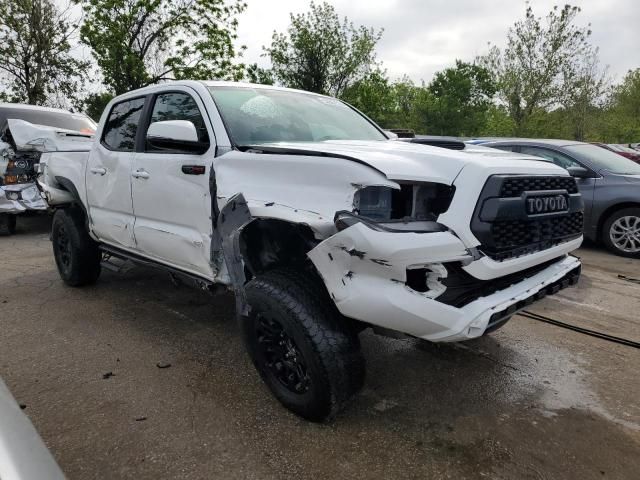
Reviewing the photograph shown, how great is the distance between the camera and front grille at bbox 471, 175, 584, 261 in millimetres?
2227

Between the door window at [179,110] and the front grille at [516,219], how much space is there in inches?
70.7

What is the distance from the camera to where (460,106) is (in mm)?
37219

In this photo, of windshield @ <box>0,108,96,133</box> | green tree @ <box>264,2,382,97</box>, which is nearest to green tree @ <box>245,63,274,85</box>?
green tree @ <box>264,2,382,97</box>

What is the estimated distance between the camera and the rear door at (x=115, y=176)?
12.7 feet

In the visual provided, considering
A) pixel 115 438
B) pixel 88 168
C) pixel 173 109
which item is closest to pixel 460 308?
pixel 115 438

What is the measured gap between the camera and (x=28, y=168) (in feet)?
24.9

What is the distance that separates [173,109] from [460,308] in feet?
8.39

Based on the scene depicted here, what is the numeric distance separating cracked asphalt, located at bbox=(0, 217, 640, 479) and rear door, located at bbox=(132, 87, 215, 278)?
28.5 inches

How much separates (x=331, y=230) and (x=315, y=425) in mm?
1065

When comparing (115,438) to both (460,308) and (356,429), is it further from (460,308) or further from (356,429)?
(460,308)

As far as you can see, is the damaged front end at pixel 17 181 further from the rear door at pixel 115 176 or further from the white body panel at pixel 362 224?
the white body panel at pixel 362 224

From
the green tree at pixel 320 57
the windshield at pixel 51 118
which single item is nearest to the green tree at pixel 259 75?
the green tree at pixel 320 57

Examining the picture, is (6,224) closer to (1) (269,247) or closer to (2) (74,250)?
(2) (74,250)

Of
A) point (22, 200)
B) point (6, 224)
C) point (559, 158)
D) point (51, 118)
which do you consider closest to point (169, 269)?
point (22, 200)
